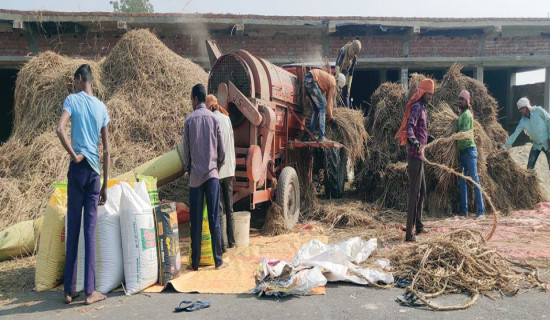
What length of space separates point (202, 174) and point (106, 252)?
1159 millimetres

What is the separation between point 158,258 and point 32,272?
1.52m

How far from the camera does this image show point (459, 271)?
3.47 m

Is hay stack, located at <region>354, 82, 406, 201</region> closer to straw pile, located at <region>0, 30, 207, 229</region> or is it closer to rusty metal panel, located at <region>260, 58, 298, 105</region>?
rusty metal panel, located at <region>260, 58, 298, 105</region>

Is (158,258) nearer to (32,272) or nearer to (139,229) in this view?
(139,229)

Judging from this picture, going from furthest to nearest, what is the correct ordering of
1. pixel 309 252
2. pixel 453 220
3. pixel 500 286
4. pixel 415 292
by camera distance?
pixel 453 220 → pixel 309 252 → pixel 500 286 → pixel 415 292

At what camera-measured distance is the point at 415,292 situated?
10.5ft

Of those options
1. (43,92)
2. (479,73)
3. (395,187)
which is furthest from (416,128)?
(479,73)

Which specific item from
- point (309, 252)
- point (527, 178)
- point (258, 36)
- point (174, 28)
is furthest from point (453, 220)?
point (174, 28)

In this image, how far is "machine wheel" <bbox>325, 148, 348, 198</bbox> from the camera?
736cm

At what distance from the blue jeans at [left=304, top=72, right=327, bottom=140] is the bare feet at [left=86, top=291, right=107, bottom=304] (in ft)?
13.2

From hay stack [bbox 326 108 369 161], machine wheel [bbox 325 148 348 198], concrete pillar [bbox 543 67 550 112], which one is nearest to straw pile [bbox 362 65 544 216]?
machine wheel [bbox 325 148 348 198]

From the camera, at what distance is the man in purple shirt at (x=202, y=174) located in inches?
160

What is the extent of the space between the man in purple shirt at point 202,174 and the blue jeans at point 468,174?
4.45m

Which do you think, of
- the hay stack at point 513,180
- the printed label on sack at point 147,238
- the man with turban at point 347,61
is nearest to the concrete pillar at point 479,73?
the hay stack at point 513,180
